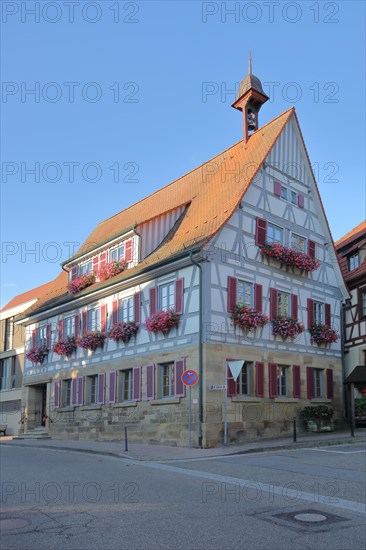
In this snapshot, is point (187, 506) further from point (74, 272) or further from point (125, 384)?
point (74, 272)

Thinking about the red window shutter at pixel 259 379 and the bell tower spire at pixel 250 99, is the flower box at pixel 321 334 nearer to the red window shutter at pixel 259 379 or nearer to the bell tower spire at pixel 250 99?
the red window shutter at pixel 259 379

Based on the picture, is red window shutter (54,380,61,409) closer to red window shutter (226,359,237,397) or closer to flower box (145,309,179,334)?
flower box (145,309,179,334)

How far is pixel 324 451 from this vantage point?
1652cm

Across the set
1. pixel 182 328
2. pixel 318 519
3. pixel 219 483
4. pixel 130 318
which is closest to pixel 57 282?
pixel 130 318

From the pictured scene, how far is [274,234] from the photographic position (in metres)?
24.5

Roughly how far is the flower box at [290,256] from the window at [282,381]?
430cm

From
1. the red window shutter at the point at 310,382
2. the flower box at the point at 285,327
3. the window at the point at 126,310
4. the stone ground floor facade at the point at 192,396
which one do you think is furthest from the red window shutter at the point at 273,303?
the window at the point at 126,310

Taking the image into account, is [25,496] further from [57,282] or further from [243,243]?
[57,282]

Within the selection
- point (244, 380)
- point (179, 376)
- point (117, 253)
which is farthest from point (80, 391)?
point (244, 380)

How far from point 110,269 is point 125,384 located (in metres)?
5.25

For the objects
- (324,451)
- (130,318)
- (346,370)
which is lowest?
(324,451)

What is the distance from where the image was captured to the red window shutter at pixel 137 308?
2352 centimetres

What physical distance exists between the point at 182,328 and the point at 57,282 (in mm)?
15380

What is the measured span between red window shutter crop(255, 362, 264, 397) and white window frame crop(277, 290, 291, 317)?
9.09 feet
